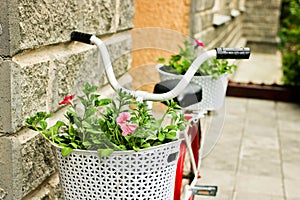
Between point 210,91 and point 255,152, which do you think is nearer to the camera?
point 210,91

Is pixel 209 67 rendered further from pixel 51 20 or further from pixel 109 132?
pixel 109 132

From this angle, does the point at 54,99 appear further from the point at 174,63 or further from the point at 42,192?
the point at 174,63

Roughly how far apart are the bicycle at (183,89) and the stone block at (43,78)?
0.43 ft

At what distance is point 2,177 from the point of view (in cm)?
182

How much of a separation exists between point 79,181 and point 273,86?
5553 millimetres

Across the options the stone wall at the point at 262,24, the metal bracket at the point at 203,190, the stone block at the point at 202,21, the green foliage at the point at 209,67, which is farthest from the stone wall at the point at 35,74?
the stone wall at the point at 262,24

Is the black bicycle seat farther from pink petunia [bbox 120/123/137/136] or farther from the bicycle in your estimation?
pink petunia [bbox 120/123/137/136]

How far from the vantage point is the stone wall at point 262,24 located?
41.0 feet

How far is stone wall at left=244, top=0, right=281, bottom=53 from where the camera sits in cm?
1250

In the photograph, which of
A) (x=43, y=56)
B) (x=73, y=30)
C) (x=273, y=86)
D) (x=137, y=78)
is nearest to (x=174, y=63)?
(x=137, y=78)

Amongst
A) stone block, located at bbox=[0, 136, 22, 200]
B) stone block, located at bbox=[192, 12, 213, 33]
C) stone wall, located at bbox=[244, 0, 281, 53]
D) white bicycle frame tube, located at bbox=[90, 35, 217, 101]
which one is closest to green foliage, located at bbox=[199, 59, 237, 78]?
white bicycle frame tube, located at bbox=[90, 35, 217, 101]

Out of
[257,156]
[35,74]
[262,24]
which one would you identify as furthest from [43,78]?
[262,24]

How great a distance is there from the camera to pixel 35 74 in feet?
6.31

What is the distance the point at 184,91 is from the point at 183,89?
1.46ft
